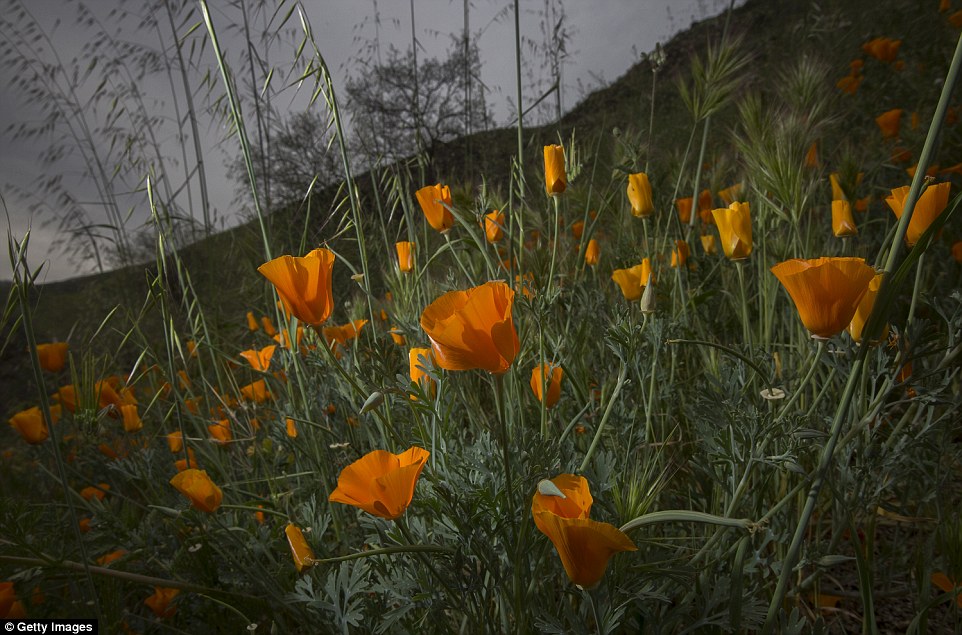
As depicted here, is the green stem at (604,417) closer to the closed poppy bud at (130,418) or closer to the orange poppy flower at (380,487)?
the orange poppy flower at (380,487)


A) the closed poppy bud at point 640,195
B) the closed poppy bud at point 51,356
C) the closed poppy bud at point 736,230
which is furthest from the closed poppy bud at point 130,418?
the closed poppy bud at point 736,230

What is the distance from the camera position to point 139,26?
182 centimetres

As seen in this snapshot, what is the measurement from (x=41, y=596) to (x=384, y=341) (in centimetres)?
103

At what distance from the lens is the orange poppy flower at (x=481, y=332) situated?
57 cm

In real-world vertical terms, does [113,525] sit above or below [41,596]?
above

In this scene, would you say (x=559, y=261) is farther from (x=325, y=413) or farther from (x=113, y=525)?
(x=113, y=525)

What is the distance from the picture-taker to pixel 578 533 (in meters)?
0.50

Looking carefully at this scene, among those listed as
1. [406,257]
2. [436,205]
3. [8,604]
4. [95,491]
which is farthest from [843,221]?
[95,491]

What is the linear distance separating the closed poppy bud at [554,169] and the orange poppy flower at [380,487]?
61cm

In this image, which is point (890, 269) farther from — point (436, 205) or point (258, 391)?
point (258, 391)

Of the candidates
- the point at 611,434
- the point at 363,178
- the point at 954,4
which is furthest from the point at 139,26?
the point at 954,4

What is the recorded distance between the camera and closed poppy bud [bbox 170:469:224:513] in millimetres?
852

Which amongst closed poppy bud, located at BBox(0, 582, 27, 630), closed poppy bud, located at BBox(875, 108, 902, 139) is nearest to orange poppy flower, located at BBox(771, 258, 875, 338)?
closed poppy bud, located at BBox(0, 582, 27, 630)

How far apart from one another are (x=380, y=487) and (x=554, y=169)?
0.67 metres
